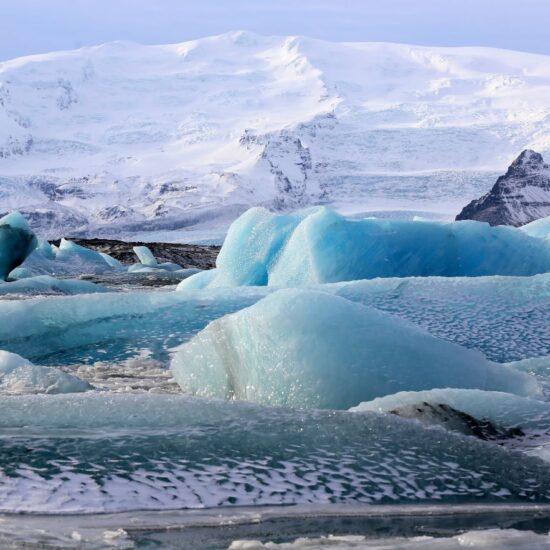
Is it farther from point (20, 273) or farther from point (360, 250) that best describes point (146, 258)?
point (360, 250)

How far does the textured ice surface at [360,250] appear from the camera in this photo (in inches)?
314

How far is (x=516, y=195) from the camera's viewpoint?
91.9 m

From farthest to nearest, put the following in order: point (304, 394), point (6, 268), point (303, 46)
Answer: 1. point (303, 46)
2. point (6, 268)
3. point (304, 394)

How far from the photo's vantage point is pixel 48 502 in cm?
217

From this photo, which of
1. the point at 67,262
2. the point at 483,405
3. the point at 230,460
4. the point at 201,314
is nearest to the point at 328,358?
the point at 483,405

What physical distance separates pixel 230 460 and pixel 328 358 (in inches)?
50.0

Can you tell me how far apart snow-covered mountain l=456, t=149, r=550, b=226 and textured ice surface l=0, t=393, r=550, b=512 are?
260 feet

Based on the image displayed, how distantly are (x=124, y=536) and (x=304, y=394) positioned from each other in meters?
1.78

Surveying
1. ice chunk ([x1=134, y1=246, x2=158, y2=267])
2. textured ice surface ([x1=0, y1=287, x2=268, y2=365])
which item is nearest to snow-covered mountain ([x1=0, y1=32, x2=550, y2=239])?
ice chunk ([x1=134, y1=246, x2=158, y2=267])

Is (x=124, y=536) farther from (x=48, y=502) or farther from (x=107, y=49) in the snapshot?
(x=107, y=49)

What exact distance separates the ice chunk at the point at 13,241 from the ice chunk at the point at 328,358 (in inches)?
457

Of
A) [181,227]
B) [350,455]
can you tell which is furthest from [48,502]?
[181,227]

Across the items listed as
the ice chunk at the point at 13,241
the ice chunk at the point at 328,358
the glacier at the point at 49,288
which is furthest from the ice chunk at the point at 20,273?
the ice chunk at the point at 328,358

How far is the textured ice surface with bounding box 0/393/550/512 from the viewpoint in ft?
7.44
